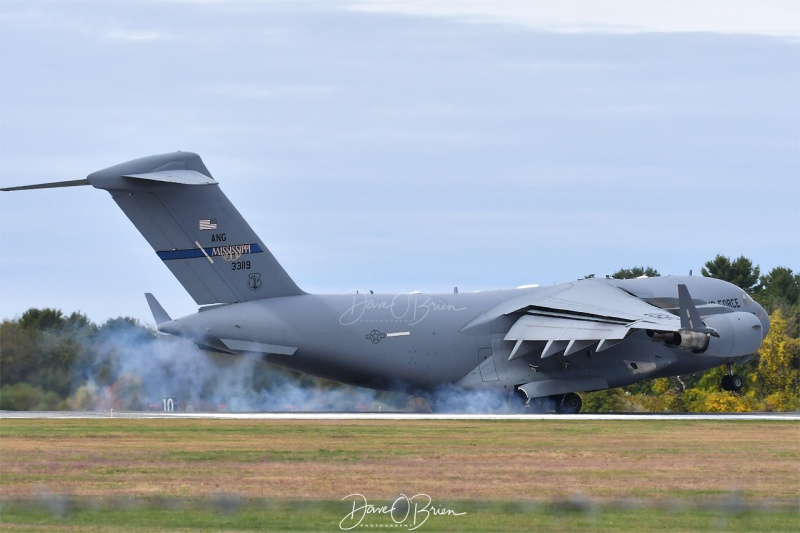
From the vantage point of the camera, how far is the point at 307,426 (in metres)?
25.0

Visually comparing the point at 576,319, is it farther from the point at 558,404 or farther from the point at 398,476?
the point at 398,476

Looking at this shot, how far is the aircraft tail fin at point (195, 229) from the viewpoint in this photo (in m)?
28.7

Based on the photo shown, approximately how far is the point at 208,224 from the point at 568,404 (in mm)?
9784

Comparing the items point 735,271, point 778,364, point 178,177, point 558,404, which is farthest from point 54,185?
point 735,271

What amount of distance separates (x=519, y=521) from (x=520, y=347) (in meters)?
17.2

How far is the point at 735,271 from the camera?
64.6 metres

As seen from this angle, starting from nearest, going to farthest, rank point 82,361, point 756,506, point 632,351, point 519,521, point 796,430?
point 519,521
point 756,506
point 796,430
point 82,361
point 632,351

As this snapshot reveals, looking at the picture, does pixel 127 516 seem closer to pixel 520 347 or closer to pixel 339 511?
pixel 339 511

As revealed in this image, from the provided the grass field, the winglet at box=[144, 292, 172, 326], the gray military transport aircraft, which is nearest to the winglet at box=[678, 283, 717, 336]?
the gray military transport aircraft

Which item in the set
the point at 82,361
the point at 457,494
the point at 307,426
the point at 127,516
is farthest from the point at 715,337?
the point at 127,516

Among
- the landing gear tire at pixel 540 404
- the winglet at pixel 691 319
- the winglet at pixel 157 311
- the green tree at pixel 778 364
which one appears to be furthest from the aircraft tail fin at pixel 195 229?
the green tree at pixel 778 364

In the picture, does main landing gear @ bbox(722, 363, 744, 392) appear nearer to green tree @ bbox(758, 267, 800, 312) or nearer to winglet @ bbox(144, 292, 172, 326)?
winglet @ bbox(144, 292, 172, 326)

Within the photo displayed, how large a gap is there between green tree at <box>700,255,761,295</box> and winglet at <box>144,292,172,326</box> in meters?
39.4

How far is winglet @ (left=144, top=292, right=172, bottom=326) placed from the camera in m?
29.6
